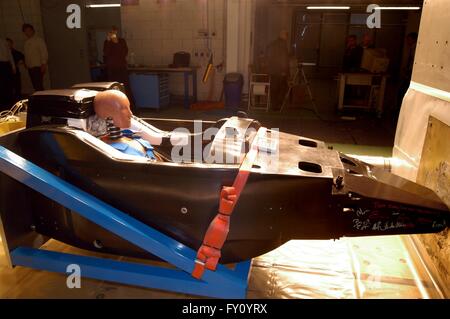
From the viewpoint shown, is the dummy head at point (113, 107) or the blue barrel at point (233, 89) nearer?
the dummy head at point (113, 107)

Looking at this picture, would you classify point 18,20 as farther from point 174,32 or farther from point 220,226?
point 220,226

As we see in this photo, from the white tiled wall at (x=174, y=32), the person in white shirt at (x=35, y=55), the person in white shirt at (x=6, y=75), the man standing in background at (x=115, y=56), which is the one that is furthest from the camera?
the white tiled wall at (x=174, y=32)

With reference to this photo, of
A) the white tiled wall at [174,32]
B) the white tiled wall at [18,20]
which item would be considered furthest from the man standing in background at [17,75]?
the white tiled wall at [174,32]

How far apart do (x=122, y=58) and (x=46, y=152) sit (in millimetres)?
5475

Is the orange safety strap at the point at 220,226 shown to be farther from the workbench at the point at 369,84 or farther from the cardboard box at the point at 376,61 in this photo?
the cardboard box at the point at 376,61

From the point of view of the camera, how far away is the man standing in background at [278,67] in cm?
733

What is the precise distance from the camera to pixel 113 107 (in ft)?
7.10

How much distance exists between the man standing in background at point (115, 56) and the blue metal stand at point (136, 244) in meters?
5.47

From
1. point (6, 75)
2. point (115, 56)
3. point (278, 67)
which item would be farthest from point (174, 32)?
point (6, 75)

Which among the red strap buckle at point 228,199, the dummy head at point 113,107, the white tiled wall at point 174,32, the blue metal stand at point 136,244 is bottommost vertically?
the blue metal stand at point 136,244

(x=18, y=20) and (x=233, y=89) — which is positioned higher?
(x=18, y=20)

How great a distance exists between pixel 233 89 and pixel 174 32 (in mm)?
1924
